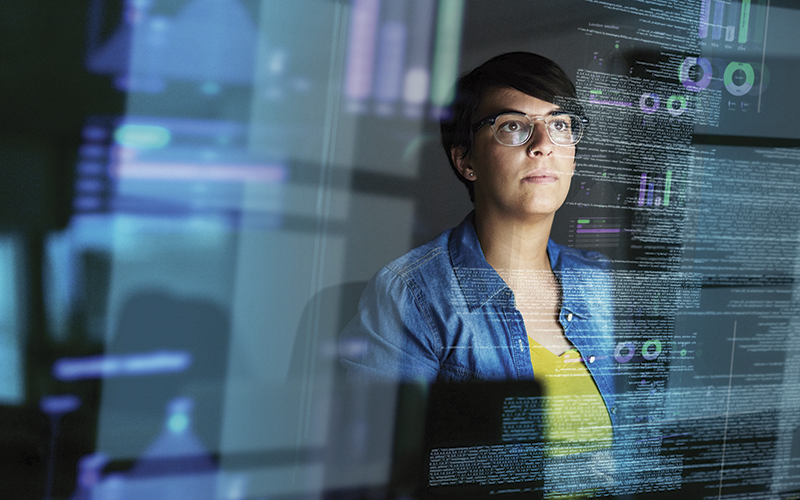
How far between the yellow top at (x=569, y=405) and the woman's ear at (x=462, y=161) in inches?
12.6

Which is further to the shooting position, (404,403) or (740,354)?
(740,354)

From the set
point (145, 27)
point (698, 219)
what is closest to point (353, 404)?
point (145, 27)

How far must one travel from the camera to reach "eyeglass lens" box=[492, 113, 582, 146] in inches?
38.3

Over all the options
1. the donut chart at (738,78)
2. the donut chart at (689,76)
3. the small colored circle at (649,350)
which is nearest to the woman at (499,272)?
the small colored circle at (649,350)

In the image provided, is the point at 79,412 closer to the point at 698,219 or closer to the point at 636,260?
the point at 636,260

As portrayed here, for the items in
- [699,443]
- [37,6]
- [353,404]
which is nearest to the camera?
[37,6]

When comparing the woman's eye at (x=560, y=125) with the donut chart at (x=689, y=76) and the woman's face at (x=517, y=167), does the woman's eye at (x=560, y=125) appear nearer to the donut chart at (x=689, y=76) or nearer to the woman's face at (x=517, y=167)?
the woman's face at (x=517, y=167)

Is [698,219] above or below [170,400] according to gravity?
above

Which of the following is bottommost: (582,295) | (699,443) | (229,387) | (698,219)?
(699,443)

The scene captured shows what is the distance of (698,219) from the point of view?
1126mm

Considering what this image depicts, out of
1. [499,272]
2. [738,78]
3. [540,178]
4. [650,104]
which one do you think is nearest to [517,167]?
[540,178]

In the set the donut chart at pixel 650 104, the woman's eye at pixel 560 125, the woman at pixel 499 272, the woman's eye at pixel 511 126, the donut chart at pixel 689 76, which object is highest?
the donut chart at pixel 689 76

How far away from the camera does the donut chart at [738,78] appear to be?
1.14 metres

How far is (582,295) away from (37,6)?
989 mm
